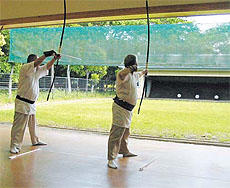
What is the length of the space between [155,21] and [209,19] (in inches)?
50.8

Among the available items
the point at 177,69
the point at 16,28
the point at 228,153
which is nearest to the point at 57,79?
the point at 16,28

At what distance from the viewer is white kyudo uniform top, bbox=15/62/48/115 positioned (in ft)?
11.0

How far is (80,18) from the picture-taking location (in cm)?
403

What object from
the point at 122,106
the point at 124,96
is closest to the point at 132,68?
the point at 124,96

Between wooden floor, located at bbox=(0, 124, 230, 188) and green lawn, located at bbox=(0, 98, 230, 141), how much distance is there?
2.13 feet

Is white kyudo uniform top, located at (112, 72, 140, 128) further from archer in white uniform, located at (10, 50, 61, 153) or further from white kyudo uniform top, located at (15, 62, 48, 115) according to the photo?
white kyudo uniform top, located at (15, 62, 48, 115)

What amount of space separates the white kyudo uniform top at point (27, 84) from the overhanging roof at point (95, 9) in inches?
37.8

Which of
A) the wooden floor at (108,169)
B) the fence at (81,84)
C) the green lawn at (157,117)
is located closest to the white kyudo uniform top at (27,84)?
the wooden floor at (108,169)

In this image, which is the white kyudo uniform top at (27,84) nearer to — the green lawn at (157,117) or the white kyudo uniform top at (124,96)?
the white kyudo uniform top at (124,96)

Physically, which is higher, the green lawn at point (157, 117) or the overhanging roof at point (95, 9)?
the overhanging roof at point (95, 9)

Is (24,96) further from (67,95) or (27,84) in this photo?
(67,95)

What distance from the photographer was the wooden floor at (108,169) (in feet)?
8.32

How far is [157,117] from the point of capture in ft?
17.0

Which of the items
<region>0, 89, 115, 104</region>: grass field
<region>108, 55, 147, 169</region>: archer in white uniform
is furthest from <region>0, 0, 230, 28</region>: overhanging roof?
<region>0, 89, 115, 104</region>: grass field
